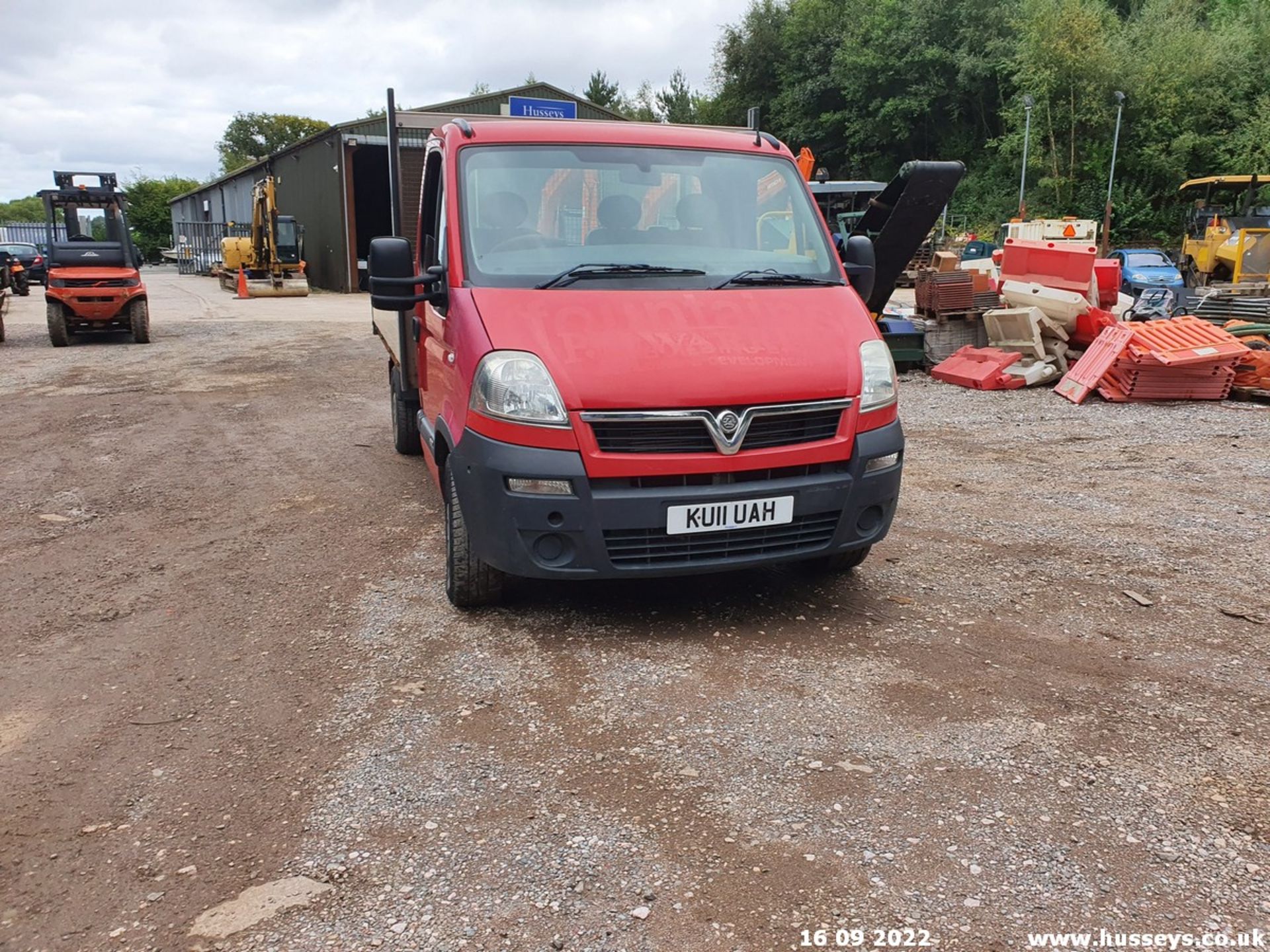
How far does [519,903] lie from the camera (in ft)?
8.11

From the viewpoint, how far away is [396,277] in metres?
4.53

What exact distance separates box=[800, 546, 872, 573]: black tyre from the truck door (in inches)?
78.4

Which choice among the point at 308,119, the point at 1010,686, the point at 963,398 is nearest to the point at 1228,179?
the point at 963,398

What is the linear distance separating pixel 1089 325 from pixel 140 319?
14.7 metres

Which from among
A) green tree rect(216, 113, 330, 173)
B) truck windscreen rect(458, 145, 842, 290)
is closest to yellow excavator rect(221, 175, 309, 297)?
truck windscreen rect(458, 145, 842, 290)

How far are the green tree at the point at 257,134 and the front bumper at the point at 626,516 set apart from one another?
318 feet

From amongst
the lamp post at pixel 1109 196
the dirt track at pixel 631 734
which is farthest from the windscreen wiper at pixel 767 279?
the lamp post at pixel 1109 196

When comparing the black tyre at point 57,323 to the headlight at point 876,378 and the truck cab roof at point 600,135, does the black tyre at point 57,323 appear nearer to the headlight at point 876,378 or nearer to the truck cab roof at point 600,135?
the truck cab roof at point 600,135

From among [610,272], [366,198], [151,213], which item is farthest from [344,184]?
[151,213]

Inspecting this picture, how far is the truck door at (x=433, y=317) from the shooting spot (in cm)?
456

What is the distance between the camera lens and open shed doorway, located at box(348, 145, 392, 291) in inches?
1194

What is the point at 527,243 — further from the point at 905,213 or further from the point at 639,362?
the point at 905,213

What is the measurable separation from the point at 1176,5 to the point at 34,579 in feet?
161

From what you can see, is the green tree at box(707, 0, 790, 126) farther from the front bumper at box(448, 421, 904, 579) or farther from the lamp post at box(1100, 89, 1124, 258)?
the front bumper at box(448, 421, 904, 579)
